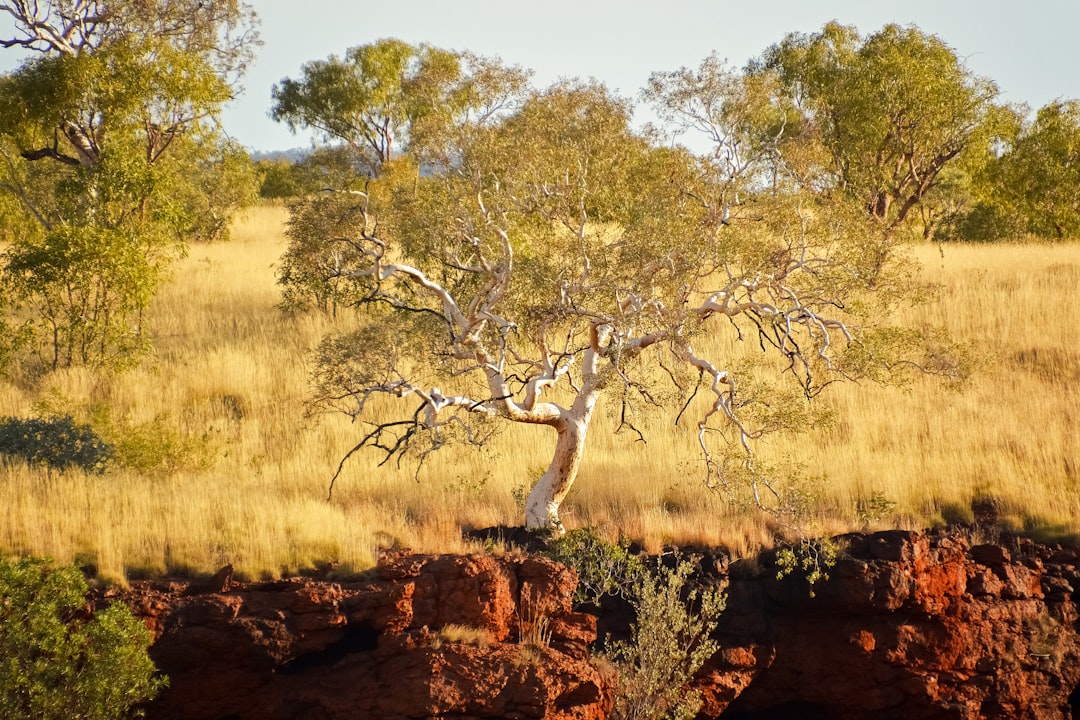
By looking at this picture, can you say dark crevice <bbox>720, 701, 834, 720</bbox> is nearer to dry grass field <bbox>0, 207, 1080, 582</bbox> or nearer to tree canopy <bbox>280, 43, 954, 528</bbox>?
dry grass field <bbox>0, 207, 1080, 582</bbox>

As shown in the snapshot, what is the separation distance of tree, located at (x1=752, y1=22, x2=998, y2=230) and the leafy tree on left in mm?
12883

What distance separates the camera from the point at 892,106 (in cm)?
2605

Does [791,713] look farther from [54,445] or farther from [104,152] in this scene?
[104,152]

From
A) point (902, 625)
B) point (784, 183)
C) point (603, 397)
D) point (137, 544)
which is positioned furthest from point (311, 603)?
point (603, 397)

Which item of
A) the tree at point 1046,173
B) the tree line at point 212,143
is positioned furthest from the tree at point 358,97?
the tree at point 1046,173

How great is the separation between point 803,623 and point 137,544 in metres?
6.92

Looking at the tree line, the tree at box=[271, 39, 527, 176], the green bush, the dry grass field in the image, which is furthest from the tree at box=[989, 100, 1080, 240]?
the green bush

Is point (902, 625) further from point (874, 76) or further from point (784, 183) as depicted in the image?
point (874, 76)

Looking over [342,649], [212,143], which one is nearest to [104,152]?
[212,143]

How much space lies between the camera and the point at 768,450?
55.9 feet

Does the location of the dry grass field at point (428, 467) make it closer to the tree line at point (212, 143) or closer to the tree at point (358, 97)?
the tree line at point (212, 143)

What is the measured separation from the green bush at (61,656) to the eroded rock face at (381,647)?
0.63 m

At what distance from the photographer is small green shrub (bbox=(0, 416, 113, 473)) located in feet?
48.6

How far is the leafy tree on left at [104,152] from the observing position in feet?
65.4
